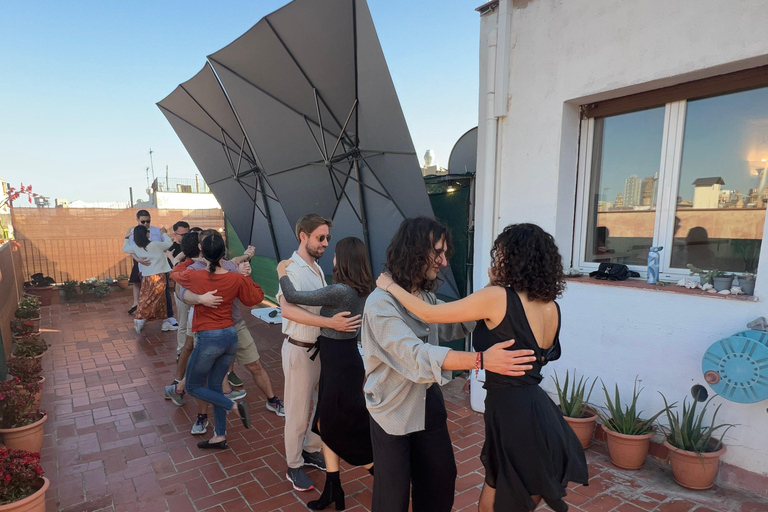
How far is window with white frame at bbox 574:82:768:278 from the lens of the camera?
2746 millimetres

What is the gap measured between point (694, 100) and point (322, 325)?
3.05 meters

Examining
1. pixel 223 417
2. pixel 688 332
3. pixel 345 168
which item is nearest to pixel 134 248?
pixel 345 168

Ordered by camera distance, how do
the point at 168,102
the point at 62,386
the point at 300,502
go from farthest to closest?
the point at 168,102 → the point at 62,386 → the point at 300,502

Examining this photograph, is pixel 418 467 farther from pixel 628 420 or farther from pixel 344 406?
pixel 628 420

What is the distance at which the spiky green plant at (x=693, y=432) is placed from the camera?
105 inches

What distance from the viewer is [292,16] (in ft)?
13.2

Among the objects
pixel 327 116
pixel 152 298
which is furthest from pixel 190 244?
pixel 152 298

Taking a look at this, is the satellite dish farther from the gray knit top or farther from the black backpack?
the gray knit top

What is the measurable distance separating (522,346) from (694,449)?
2021mm

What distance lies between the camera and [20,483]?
2.32 metres

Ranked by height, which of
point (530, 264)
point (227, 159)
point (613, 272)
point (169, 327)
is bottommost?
point (169, 327)

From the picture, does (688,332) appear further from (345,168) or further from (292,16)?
(292,16)

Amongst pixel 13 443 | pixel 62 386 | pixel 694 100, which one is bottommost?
pixel 62 386

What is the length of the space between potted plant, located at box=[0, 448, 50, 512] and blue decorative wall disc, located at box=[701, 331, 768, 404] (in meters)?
4.02
